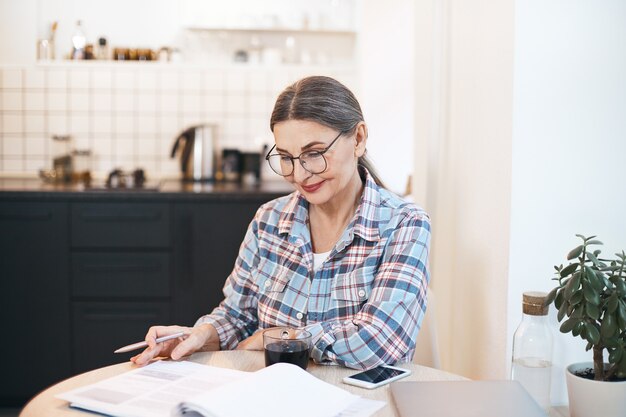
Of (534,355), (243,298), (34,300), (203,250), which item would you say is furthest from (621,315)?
(34,300)

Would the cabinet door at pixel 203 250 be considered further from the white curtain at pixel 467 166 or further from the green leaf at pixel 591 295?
the green leaf at pixel 591 295

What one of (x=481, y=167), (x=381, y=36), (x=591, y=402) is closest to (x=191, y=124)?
(x=381, y=36)

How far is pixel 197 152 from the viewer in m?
4.00

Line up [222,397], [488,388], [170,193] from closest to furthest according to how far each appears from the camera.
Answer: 1. [222,397]
2. [488,388]
3. [170,193]

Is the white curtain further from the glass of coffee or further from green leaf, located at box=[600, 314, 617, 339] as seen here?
the glass of coffee

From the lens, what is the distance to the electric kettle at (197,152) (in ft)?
13.1

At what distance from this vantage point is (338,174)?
68.2 inches

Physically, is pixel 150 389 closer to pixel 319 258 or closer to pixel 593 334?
pixel 319 258

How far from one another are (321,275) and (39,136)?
9.16 feet

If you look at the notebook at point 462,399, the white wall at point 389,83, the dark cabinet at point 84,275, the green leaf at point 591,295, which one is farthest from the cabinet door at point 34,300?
the green leaf at point 591,295

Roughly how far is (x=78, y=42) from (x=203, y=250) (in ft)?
4.36

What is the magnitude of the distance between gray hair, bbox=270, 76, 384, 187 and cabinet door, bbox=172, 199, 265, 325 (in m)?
1.84

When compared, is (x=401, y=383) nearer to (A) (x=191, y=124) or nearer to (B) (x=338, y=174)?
Answer: (B) (x=338, y=174)

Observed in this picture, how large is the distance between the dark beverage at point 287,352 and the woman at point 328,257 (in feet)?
0.44
